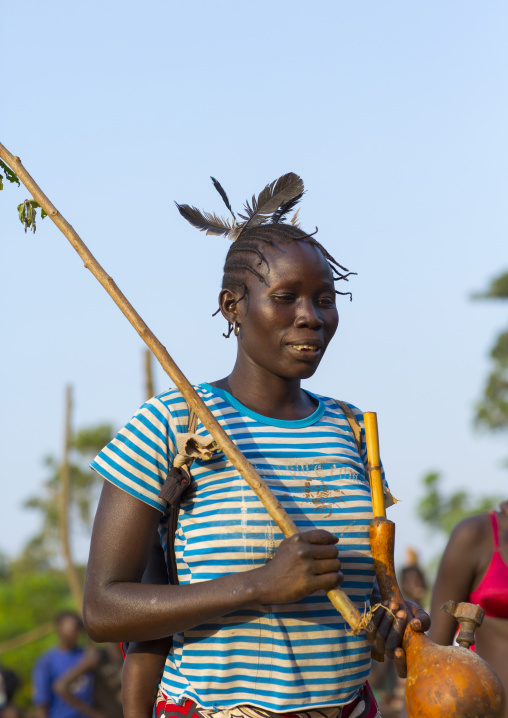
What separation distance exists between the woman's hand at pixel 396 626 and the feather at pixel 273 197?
126 cm

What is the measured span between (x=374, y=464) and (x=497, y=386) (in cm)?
3328

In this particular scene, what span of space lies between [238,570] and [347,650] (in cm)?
38

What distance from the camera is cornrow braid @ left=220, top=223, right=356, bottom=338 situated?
269 centimetres

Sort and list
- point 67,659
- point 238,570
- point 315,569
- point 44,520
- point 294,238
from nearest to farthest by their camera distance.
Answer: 1. point 315,569
2. point 238,570
3. point 294,238
4. point 67,659
5. point 44,520

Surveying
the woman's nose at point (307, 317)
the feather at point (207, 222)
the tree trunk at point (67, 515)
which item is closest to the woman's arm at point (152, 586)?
the woman's nose at point (307, 317)

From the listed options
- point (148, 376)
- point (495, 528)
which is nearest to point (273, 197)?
point (495, 528)

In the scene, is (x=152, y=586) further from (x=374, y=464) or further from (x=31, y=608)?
(x=31, y=608)

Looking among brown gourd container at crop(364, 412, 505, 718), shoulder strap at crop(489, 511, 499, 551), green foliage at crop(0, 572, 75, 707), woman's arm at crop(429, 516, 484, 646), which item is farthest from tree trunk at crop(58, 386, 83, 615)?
green foliage at crop(0, 572, 75, 707)

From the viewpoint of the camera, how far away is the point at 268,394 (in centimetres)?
269

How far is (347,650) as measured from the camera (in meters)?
2.41

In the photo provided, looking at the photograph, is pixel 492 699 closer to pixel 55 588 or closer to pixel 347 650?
pixel 347 650

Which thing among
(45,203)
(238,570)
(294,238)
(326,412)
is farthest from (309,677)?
(45,203)

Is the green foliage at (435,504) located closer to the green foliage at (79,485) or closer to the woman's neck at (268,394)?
the green foliage at (79,485)

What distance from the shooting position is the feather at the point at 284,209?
117 inches
